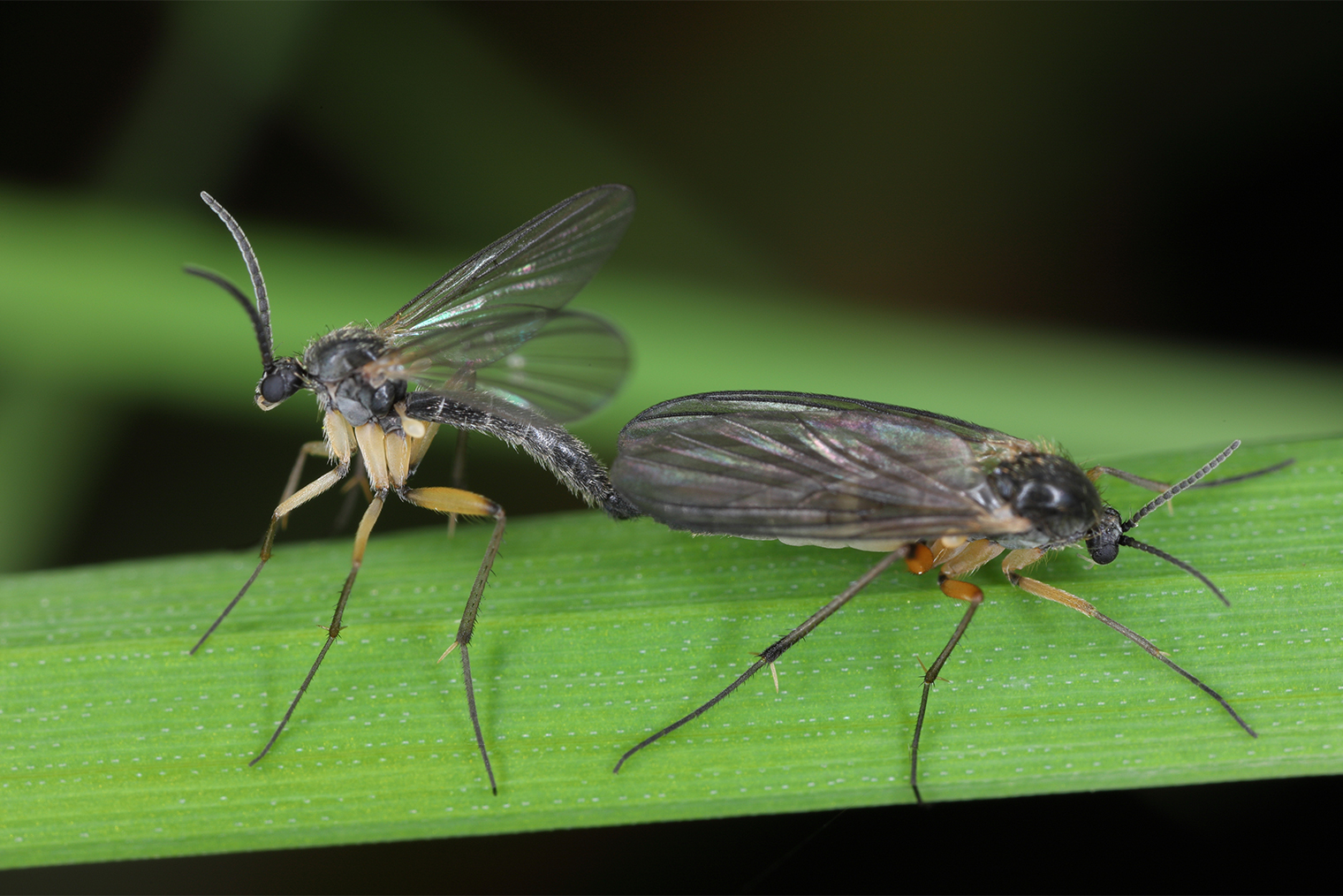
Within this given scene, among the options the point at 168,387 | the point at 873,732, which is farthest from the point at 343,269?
the point at 873,732

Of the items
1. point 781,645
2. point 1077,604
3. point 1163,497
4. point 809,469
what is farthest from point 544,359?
point 1163,497

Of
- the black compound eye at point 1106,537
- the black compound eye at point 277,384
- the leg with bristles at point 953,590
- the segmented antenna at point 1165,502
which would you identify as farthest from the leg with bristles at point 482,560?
the segmented antenna at point 1165,502

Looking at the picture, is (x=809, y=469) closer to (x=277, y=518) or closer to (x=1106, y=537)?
(x=1106, y=537)

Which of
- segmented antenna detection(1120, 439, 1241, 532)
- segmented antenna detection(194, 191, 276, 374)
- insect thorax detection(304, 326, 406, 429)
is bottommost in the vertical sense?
insect thorax detection(304, 326, 406, 429)

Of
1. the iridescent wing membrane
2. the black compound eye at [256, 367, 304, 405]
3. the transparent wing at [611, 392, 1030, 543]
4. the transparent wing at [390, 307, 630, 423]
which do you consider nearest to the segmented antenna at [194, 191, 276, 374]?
the black compound eye at [256, 367, 304, 405]

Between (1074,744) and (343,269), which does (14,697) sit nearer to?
(343,269)

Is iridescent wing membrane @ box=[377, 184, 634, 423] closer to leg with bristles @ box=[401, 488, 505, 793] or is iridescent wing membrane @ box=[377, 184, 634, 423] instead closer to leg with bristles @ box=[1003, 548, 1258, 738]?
leg with bristles @ box=[401, 488, 505, 793]

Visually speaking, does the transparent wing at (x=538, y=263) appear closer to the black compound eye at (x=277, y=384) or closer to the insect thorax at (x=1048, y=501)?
the black compound eye at (x=277, y=384)
